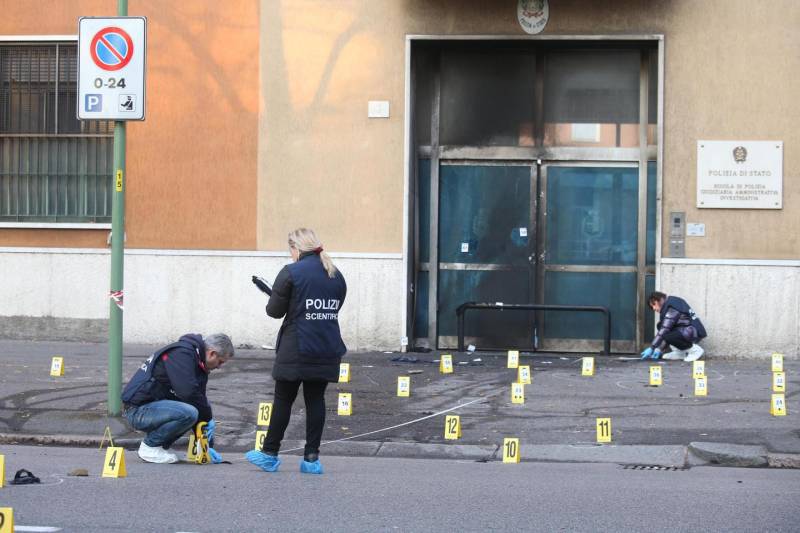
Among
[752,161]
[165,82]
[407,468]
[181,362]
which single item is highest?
[165,82]

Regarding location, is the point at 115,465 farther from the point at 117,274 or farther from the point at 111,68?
the point at 111,68

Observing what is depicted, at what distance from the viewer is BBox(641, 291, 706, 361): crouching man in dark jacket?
15688mm

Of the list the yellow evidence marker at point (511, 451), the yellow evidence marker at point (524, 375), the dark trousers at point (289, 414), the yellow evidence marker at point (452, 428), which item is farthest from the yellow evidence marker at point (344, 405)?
the dark trousers at point (289, 414)

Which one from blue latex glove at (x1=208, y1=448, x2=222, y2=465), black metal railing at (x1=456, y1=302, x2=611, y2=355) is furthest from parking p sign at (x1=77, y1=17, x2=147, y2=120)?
black metal railing at (x1=456, y1=302, x2=611, y2=355)

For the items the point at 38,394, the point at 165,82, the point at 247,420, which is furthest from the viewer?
the point at 165,82

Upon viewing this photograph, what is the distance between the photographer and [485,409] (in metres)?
12.5

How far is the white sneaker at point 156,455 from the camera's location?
9.50 m

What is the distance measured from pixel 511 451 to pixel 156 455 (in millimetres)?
2974

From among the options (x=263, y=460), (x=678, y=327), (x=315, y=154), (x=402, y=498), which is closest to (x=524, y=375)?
(x=678, y=327)

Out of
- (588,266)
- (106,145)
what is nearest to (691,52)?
(588,266)

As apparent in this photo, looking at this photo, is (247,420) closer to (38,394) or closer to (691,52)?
(38,394)

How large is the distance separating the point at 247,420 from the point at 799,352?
26.5 feet

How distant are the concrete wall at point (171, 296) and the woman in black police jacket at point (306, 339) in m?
7.59

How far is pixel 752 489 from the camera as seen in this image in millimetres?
8609
